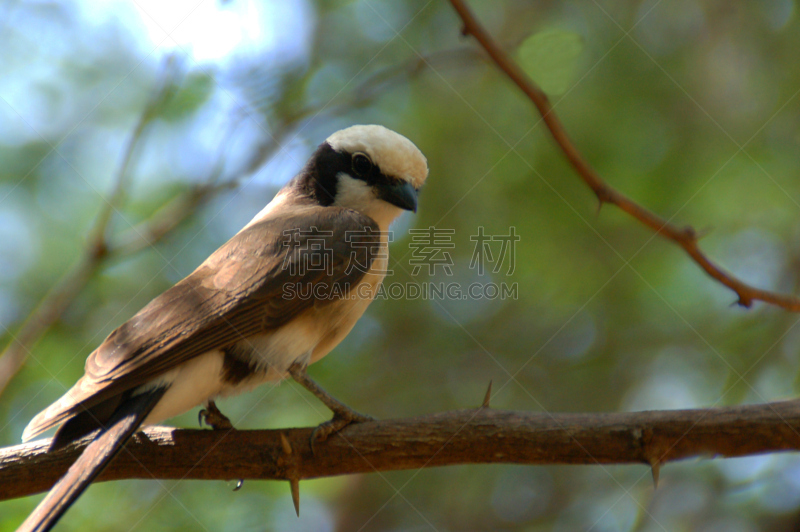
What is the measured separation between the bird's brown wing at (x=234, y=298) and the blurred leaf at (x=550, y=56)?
4.33ft

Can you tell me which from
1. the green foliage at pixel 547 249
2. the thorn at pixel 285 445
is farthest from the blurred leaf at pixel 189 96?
the thorn at pixel 285 445

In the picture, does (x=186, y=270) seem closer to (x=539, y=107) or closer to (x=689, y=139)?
(x=539, y=107)

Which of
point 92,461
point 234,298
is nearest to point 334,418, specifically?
point 234,298

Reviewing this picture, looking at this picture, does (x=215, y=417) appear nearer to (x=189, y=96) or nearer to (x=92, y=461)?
(x=92, y=461)

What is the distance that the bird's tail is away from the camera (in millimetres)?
2262

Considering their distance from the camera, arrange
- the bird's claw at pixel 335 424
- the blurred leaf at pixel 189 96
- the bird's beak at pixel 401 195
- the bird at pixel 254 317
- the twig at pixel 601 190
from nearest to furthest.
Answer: the twig at pixel 601 190 < the bird at pixel 254 317 < the bird's claw at pixel 335 424 < the bird's beak at pixel 401 195 < the blurred leaf at pixel 189 96

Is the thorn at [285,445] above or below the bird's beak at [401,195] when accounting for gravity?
below

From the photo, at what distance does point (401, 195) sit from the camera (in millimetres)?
3592

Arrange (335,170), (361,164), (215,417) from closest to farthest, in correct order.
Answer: (215,417)
(361,164)
(335,170)

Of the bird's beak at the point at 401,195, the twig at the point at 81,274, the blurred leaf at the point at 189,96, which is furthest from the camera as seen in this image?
the blurred leaf at the point at 189,96

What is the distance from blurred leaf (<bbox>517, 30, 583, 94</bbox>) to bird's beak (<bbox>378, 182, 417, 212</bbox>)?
1004 mm

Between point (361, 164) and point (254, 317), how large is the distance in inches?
47.2

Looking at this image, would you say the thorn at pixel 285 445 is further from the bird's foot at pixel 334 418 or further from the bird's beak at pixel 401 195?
the bird's beak at pixel 401 195

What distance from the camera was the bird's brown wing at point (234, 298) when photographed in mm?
2676
